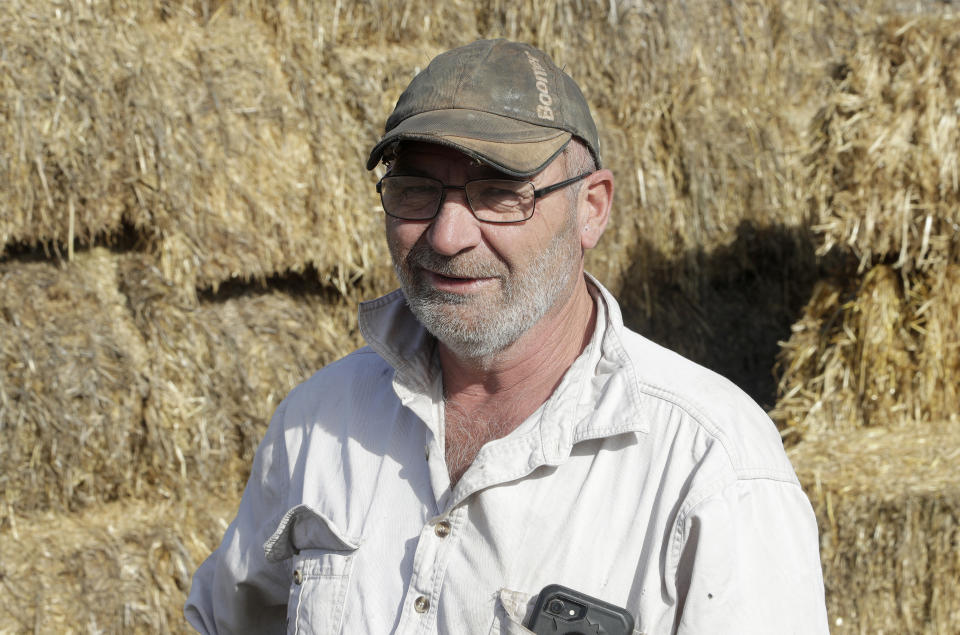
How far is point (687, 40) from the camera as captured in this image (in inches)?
182

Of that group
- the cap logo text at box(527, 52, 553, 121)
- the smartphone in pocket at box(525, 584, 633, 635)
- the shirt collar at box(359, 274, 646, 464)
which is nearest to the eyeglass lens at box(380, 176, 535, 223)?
the cap logo text at box(527, 52, 553, 121)

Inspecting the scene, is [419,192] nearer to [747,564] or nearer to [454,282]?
[454,282]

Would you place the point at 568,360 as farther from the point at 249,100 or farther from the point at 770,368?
the point at 770,368

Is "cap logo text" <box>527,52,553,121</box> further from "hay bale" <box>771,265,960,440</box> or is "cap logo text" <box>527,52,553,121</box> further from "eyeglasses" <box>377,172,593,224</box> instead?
"hay bale" <box>771,265,960,440</box>

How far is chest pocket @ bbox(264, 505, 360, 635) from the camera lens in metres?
1.64

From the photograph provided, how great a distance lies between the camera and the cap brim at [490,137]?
162 cm

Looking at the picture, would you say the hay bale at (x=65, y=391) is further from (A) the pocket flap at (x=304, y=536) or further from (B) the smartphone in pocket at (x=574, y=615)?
(B) the smartphone in pocket at (x=574, y=615)

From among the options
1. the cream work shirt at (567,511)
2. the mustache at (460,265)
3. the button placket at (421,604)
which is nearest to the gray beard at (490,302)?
the mustache at (460,265)

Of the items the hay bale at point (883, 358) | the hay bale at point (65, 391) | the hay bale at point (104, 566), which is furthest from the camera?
the hay bale at point (883, 358)

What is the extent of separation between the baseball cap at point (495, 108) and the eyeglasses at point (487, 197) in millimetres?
50

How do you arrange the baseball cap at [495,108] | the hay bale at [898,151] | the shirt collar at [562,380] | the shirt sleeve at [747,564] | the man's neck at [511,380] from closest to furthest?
1. the shirt sleeve at [747,564]
2. the shirt collar at [562,380]
3. the baseball cap at [495,108]
4. the man's neck at [511,380]
5. the hay bale at [898,151]

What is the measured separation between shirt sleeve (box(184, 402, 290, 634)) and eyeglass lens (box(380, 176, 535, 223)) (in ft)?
1.65

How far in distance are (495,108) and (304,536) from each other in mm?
780

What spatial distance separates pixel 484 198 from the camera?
1.68 m
